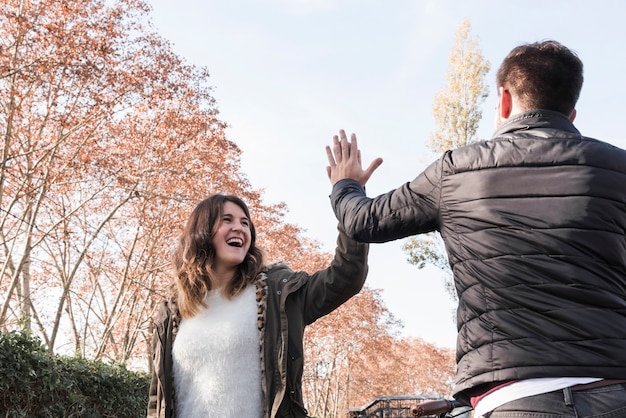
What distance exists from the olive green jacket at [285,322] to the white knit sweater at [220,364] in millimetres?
44

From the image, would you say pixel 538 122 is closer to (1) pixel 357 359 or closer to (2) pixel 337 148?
(2) pixel 337 148

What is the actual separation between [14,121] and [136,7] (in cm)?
317

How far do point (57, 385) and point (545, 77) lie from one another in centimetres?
568

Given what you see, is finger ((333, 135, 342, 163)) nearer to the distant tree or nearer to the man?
the man

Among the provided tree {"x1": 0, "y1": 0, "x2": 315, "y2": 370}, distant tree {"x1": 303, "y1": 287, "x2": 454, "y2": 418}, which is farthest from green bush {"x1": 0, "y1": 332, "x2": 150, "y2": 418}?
distant tree {"x1": 303, "y1": 287, "x2": 454, "y2": 418}

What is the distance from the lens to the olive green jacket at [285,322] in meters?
2.78

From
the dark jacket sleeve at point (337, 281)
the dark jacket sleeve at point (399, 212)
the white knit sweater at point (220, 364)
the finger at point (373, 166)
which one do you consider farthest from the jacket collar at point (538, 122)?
the white knit sweater at point (220, 364)

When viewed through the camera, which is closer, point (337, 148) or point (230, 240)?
point (337, 148)

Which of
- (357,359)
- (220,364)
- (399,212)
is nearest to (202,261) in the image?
(220,364)

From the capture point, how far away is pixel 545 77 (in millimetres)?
1880

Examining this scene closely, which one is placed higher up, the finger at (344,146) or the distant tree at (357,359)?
the distant tree at (357,359)

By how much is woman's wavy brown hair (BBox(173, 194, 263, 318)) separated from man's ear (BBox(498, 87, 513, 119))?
5.17 feet

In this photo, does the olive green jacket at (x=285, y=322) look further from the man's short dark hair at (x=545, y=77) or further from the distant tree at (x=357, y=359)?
the distant tree at (x=357, y=359)

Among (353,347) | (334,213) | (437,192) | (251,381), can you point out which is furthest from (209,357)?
(353,347)
